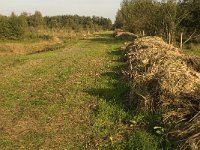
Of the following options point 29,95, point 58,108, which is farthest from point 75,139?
point 29,95

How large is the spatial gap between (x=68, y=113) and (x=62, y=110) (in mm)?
371

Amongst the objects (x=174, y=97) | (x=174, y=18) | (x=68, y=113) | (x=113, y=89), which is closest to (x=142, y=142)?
(x=174, y=97)

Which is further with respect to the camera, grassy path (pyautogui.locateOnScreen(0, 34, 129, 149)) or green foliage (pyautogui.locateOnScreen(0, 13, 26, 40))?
green foliage (pyautogui.locateOnScreen(0, 13, 26, 40))

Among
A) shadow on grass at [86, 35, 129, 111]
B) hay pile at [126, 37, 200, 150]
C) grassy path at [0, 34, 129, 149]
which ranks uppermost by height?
hay pile at [126, 37, 200, 150]

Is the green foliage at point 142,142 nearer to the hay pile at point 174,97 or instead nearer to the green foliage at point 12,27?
the hay pile at point 174,97

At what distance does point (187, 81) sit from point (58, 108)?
348 centimetres

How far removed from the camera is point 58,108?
1010 centimetres

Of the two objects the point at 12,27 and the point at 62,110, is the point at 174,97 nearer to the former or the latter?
the point at 62,110

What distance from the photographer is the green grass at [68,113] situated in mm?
7617

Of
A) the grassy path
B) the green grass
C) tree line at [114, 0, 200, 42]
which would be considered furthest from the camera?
tree line at [114, 0, 200, 42]

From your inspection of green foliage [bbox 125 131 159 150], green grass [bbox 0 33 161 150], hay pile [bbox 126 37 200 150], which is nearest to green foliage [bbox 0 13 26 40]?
green grass [bbox 0 33 161 150]

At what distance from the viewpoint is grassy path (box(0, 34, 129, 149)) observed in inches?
307

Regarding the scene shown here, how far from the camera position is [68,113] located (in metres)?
9.58

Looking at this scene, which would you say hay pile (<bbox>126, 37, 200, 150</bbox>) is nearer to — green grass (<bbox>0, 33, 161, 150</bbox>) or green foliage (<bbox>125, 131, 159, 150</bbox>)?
green foliage (<bbox>125, 131, 159, 150</bbox>)
